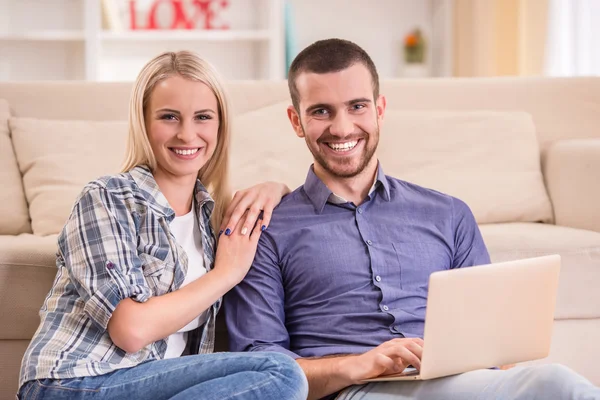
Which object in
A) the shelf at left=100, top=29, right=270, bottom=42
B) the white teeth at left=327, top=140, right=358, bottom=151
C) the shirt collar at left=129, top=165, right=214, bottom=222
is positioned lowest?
the shirt collar at left=129, top=165, right=214, bottom=222

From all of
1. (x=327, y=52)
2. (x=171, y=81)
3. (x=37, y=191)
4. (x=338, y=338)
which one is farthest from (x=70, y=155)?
(x=338, y=338)

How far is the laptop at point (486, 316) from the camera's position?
110 centimetres

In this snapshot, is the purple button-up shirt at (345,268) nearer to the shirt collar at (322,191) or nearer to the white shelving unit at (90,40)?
the shirt collar at (322,191)

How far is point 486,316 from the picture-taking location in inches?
45.0

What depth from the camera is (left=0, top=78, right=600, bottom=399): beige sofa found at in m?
1.78

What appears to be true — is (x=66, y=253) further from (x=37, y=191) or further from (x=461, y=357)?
(x=37, y=191)

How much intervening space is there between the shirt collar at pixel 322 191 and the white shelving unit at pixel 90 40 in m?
2.69

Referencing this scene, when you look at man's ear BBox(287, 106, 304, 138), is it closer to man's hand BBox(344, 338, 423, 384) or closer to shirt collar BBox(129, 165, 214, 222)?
shirt collar BBox(129, 165, 214, 222)

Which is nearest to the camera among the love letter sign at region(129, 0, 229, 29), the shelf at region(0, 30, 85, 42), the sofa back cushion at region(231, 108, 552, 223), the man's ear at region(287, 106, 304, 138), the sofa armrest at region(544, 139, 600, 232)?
the man's ear at region(287, 106, 304, 138)

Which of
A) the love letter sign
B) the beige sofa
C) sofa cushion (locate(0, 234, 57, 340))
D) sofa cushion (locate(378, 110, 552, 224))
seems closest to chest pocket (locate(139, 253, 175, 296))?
sofa cushion (locate(0, 234, 57, 340))

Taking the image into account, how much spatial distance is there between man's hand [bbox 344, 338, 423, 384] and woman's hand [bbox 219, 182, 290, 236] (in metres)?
0.36

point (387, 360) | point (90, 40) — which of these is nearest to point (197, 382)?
point (387, 360)

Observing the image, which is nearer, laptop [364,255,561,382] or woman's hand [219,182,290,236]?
laptop [364,255,561,382]

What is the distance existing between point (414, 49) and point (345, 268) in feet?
11.0
